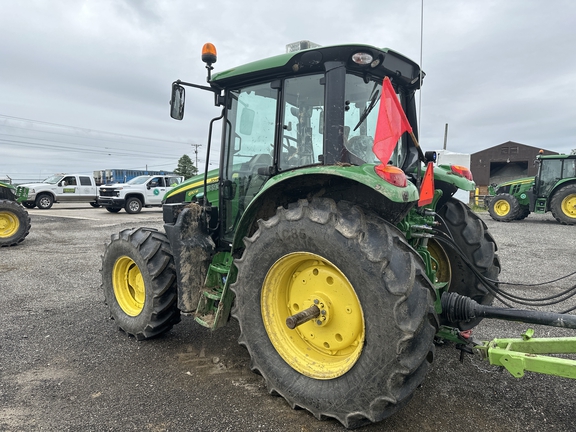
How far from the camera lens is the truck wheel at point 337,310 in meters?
2.07

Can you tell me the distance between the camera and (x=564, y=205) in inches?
536

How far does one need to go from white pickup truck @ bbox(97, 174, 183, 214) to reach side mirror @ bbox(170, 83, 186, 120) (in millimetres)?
16071

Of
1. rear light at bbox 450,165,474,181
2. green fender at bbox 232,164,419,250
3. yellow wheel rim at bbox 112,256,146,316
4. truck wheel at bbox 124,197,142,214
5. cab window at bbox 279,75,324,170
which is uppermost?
cab window at bbox 279,75,324,170

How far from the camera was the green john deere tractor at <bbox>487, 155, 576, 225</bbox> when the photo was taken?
44.5 feet

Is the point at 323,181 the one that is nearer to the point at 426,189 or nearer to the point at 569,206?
the point at 426,189

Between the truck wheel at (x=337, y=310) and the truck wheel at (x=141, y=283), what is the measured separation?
100 centimetres

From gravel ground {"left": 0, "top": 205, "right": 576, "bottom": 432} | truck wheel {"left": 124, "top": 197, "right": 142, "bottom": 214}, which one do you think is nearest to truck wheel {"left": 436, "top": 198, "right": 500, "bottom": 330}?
gravel ground {"left": 0, "top": 205, "right": 576, "bottom": 432}

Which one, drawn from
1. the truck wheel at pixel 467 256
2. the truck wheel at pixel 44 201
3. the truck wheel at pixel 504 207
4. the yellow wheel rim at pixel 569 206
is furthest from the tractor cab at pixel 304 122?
the truck wheel at pixel 44 201

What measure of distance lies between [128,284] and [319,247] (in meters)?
2.46

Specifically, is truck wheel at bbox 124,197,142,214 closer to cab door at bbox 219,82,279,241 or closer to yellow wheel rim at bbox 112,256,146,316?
yellow wheel rim at bbox 112,256,146,316

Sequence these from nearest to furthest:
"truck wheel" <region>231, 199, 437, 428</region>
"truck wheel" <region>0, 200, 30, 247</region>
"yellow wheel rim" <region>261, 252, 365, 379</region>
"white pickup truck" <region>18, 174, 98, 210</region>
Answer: "truck wheel" <region>231, 199, 437, 428</region>
"yellow wheel rim" <region>261, 252, 365, 379</region>
"truck wheel" <region>0, 200, 30, 247</region>
"white pickup truck" <region>18, 174, 98, 210</region>

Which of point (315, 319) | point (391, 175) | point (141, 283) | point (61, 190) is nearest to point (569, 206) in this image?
point (391, 175)

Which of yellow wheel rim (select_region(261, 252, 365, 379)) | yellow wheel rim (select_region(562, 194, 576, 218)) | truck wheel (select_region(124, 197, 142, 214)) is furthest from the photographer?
truck wheel (select_region(124, 197, 142, 214))

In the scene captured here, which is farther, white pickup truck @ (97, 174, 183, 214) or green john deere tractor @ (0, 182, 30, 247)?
white pickup truck @ (97, 174, 183, 214)
